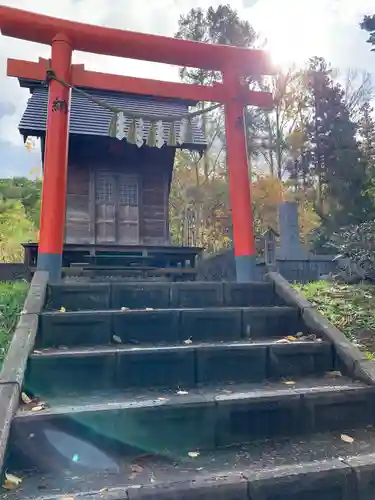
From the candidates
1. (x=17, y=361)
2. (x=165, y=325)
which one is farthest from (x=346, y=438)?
(x=17, y=361)

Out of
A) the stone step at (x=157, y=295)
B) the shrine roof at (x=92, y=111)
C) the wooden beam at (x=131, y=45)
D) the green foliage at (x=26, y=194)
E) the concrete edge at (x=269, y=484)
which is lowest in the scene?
the concrete edge at (x=269, y=484)

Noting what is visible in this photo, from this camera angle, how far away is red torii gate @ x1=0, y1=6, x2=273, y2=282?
5163 mm

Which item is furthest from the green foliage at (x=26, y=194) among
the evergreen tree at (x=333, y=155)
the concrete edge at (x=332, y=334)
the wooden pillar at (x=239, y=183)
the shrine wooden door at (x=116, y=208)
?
the concrete edge at (x=332, y=334)

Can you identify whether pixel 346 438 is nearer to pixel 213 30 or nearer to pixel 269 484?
pixel 269 484

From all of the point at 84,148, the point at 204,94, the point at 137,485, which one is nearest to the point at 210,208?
the point at 84,148

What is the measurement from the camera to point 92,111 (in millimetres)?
10547

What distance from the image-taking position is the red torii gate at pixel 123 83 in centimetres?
516

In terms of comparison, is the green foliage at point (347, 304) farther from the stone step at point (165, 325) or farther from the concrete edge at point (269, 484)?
the concrete edge at point (269, 484)

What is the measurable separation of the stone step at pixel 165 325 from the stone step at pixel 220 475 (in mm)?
1109

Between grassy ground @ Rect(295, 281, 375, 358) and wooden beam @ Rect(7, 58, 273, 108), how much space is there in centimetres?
312

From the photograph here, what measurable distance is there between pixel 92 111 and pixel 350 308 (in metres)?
8.68

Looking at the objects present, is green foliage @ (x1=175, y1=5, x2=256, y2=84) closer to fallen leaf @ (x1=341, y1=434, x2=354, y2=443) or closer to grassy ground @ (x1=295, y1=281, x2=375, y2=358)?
grassy ground @ (x1=295, y1=281, x2=375, y2=358)

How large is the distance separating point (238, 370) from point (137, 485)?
3.91 ft

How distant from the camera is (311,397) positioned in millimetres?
2449
